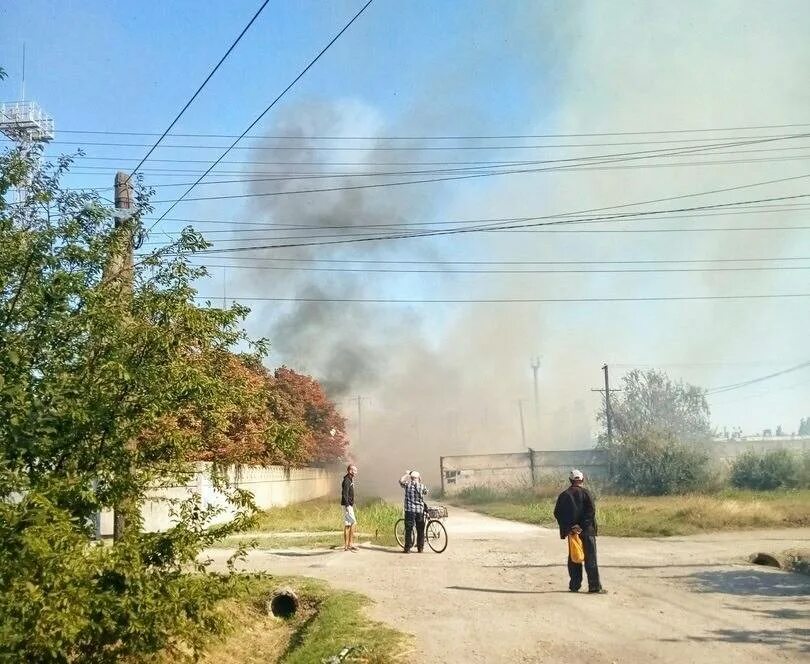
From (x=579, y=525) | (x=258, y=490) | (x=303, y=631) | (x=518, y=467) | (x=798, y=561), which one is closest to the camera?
(x=303, y=631)

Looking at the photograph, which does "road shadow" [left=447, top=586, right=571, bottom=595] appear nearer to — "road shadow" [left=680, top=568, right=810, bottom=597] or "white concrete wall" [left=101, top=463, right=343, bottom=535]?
"road shadow" [left=680, top=568, right=810, bottom=597]

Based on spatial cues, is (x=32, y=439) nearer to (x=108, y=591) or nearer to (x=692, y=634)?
(x=108, y=591)

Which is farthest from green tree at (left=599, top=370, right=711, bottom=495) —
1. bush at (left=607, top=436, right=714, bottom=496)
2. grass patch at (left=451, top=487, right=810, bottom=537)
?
grass patch at (left=451, top=487, right=810, bottom=537)

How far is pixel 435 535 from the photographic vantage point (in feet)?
55.9

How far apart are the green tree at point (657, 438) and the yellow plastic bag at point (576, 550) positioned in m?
29.4

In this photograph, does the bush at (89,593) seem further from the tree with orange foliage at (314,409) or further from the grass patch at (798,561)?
the tree with orange foliage at (314,409)

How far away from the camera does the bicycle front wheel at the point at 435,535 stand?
55.5 ft

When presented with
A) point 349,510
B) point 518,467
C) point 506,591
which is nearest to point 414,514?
point 349,510

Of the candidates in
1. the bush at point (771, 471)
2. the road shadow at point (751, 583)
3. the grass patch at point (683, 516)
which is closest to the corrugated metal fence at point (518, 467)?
the bush at point (771, 471)

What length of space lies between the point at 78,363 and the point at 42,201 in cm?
148

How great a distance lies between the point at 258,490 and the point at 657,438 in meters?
20.4

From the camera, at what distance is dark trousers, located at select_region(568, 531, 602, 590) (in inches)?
429

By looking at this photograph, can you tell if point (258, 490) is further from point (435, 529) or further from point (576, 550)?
point (576, 550)

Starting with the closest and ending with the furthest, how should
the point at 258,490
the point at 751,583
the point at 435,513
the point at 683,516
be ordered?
the point at 751,583
the point at 435,513
the point at 683,516
the point at 258,490
